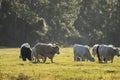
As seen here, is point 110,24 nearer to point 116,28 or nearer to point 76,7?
point 116,28

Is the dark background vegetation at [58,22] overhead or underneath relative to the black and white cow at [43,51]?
overhead

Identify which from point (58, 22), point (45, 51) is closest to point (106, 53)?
point (45, 51)

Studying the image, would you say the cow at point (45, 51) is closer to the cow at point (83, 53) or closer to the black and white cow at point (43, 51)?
the black and white cow at point (43, 51)

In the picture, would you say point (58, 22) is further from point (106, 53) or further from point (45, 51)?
point (45, 51)

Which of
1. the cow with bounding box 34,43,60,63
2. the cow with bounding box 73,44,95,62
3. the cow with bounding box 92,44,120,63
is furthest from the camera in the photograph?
the cow with bounding box 73,44,95,62

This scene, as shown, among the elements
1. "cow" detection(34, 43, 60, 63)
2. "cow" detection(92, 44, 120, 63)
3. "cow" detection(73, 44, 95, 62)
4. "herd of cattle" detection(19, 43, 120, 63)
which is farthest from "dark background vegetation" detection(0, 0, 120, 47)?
"cow" detection(34, 43, 60, 63)

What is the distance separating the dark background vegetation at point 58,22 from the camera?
8812cm

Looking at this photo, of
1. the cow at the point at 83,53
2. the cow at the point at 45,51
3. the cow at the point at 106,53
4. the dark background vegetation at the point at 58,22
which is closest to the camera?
the cow at the point at 45,51

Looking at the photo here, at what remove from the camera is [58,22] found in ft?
326

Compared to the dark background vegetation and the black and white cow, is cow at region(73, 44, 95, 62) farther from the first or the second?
the dark background vegetation

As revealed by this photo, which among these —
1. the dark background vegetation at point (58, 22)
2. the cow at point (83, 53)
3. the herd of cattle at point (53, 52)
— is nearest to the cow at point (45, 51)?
the herd of cattle at point (53, 52)

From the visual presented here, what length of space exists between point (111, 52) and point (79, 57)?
3.85 m

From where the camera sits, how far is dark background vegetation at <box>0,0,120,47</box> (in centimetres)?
8812

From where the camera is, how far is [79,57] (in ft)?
139
